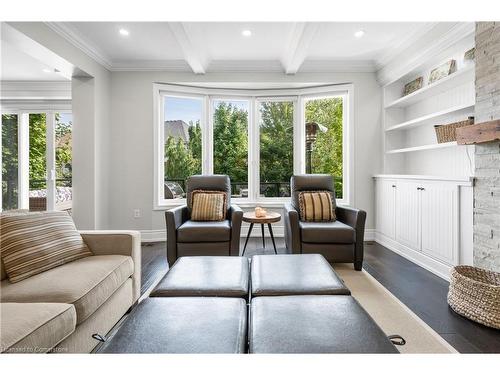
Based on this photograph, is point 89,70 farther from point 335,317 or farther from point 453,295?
point 453,295

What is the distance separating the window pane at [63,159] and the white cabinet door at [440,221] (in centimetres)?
540

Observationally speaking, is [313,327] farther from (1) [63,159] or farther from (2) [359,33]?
(1) [63,159]

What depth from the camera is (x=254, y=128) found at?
4727mm

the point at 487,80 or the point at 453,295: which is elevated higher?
the point at 487,80

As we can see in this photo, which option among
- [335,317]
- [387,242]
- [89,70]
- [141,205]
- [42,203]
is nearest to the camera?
[335,317]

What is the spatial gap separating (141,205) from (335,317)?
3.79 metres

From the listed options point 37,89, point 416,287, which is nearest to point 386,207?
point 416,287

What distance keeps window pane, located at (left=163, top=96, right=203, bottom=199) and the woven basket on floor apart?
143 inches

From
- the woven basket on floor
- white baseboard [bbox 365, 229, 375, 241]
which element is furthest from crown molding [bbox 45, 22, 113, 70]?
white baseboard [bbox 365, 229, 375, 241]

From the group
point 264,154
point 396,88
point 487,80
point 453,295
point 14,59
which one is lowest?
point 453,295

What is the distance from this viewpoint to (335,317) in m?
1.11

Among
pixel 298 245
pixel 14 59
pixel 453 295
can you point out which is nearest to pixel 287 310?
pixel 453 295

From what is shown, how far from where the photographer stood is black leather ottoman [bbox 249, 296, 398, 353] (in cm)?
93

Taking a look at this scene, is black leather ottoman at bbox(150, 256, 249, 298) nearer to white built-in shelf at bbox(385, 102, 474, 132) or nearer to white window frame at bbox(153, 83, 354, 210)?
white built-in shelf at bbox(385, 102, 474, 132)
